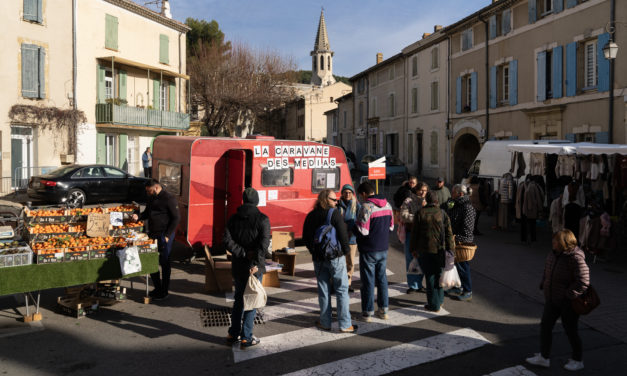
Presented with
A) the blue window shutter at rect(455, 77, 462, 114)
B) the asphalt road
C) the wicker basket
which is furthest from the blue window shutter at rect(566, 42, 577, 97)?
the wicker basket

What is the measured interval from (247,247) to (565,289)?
3.30 m

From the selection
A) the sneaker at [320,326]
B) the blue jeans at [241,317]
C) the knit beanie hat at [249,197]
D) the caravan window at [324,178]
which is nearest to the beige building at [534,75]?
the caravan window at [324,178]

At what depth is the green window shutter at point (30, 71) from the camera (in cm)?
2127

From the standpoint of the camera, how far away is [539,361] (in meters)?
5.20

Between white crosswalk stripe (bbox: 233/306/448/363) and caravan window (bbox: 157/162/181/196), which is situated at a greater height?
caravan window (bbox: 157/162/181/196)

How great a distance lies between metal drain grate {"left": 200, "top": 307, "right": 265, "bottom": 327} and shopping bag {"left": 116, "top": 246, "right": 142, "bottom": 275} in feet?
3.49

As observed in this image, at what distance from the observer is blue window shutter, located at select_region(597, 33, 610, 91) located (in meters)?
16.2

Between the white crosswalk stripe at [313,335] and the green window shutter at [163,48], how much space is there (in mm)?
25679

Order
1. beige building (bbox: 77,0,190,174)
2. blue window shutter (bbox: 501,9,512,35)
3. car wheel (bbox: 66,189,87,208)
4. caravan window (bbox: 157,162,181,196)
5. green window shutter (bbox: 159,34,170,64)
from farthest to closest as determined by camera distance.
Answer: green window shutter (bbox: 159,34,170,64)
beige building (bbox: 77,0,190,174)
blue window shutter (bbox: 501,9,512,35)
car wheel (bbox: 66,189,87,208)
caravan window (bbox: 157,162,181,196)

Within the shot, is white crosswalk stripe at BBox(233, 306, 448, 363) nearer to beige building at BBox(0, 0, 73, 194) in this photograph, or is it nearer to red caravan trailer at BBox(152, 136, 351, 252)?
red caravan trailer at BBox(152, 136, 351, 252)

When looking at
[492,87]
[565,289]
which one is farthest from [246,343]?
[492,87]

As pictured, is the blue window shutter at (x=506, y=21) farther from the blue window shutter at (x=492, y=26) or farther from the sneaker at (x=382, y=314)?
the sneaker at (x=382, y=314)

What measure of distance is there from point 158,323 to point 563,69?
17327 mm

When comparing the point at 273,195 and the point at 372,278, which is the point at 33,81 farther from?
the point at 372,278
